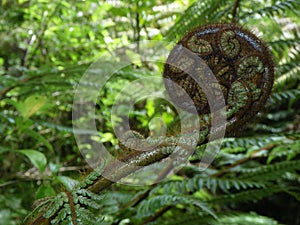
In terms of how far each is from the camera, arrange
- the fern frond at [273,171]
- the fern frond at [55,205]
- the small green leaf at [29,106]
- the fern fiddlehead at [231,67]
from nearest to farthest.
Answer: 1. the fern frond at [55,205]
2. the fern fiddlehead at [231,67]
3. the small green leaf at [29,106]
4. the fern frond at [273,171]

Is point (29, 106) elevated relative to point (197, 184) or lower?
elevated

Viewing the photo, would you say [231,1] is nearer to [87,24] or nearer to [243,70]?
[87,24]

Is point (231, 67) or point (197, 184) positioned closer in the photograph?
point (231, 67)

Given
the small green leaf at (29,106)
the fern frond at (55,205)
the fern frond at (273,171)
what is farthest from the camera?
the fern frond at (273,171)

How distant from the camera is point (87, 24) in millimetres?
2328

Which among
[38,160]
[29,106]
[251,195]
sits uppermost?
[29,106]

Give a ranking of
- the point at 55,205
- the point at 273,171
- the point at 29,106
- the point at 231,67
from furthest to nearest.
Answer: the point at 273,171 → the point at 29,106 → the point at 231,67 → the point at 55,205

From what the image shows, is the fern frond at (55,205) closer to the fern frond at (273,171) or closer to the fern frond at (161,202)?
the fern frond at (161,202)

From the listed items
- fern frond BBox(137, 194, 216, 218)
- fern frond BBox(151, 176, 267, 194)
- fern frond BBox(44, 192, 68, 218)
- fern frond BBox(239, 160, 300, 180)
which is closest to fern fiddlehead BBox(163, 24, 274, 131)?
fern frond BBox(44, 192, 68, 218)

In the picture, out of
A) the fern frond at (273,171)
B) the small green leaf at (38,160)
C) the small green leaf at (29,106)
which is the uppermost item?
the small green leaf at (29,106)

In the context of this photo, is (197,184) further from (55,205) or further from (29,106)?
(55,205)

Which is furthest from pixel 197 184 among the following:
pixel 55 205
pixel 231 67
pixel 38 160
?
pixel 55 205

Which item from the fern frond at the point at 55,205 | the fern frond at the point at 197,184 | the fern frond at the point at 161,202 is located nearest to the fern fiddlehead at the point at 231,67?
the fern frond at the point at 55,205

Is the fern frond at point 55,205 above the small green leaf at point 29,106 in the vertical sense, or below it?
above
